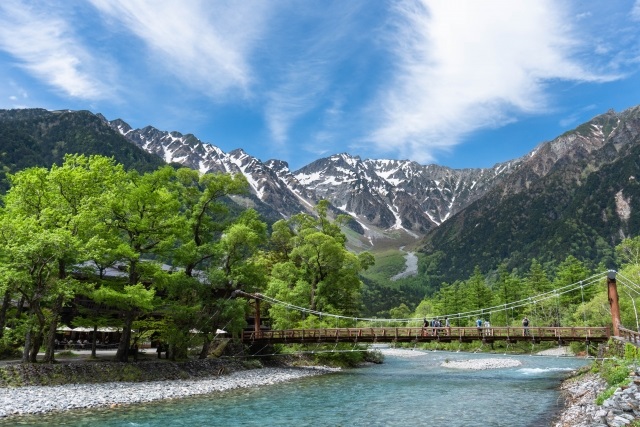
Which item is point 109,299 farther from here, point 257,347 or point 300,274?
point 300,274

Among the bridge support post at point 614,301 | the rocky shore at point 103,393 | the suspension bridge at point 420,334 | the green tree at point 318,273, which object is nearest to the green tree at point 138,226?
the rocky shore at point 103,393

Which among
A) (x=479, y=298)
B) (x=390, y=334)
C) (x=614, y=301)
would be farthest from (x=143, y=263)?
(x=479, y=298)

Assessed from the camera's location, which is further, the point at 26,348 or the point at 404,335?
the point at 404,335

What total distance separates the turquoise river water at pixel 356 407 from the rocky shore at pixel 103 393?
3.47 ft

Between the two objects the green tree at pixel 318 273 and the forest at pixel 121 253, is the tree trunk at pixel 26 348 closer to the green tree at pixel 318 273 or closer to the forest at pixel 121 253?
the forest at pixel 121 253

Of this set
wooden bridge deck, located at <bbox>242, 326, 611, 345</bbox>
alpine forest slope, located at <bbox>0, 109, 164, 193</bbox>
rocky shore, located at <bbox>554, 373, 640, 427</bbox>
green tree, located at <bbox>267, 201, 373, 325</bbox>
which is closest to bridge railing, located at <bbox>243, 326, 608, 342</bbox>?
wooden bridge deck, located at <bbox>242, 326, 611, 345</bbox>

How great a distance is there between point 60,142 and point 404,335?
182413 mm

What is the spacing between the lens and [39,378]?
806 inches

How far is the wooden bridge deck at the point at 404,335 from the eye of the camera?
30748mm

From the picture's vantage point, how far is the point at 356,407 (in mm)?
20344

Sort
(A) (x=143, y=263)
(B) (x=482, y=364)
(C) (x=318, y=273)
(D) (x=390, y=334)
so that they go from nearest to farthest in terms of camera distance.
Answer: (A) (x=143, y=263)
(D) (x=390, y=334)
(B) (x=482, y=364)
(C) (x=318, y=273)

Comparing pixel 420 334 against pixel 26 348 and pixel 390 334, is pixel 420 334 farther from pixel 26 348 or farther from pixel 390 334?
pixel 26 348

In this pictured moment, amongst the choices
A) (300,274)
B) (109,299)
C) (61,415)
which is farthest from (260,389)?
(300,274)

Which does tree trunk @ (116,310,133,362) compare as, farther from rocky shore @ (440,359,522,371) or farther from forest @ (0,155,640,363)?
rocky shore @ (440,359,522,371)
